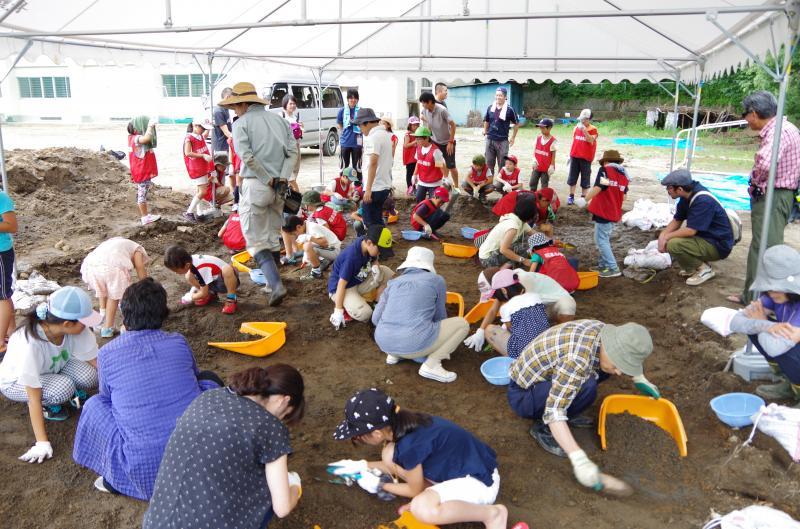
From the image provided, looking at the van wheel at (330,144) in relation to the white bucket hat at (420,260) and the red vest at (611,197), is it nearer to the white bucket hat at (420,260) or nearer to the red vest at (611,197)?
the red vest at (611,197)

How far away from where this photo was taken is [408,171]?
9180 mm

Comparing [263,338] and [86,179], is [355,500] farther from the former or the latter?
[86,179]

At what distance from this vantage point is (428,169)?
7.42m

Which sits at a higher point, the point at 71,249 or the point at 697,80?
the point at 697,80

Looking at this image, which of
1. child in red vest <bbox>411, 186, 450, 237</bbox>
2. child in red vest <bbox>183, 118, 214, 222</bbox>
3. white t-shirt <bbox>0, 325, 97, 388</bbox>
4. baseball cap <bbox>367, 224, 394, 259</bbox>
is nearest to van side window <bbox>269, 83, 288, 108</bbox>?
child in red vest <bbox>183, 118, 214, 222</bbox>

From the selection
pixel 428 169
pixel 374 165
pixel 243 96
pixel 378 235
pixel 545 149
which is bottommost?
pixel 378 235

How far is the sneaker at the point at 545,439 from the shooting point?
9.30 feet

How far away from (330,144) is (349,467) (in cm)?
1186

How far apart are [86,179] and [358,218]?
215 inches

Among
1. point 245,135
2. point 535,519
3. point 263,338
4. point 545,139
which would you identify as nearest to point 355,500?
point 535,519

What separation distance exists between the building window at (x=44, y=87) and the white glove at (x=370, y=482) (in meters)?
27.6

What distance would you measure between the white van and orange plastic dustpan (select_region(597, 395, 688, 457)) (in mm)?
9532

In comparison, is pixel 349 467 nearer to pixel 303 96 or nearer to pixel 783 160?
pixel 783 160

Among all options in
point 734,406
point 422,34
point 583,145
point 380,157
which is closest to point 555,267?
point 734,406
